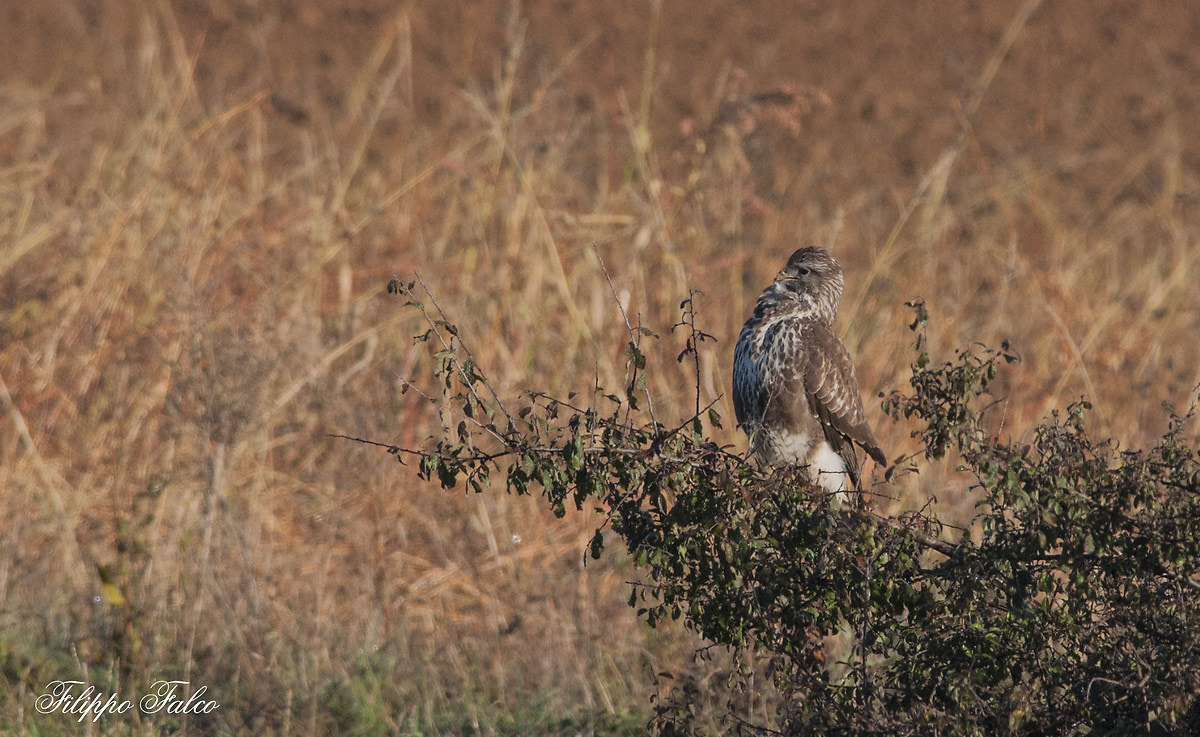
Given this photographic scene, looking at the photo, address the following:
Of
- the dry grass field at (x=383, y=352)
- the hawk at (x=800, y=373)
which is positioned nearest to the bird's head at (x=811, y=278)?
the hawk at (x=800, y=373)

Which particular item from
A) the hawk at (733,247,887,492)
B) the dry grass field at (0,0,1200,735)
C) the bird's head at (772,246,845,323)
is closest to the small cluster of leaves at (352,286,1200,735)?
the dry grass field at (0,0,1200,735)

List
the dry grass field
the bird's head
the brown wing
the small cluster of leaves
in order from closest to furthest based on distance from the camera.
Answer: the small cluster of leaves, the brown wing, the bird's head, the dry grass field

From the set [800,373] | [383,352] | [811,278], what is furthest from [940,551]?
[383,352]

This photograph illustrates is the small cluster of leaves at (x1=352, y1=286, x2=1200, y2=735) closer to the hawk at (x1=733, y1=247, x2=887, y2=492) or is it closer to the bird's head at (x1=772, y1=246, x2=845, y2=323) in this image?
the hawk at (x1=733, y1=247, x2=887, y2=492)

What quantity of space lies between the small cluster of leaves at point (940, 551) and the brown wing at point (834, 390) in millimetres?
1358

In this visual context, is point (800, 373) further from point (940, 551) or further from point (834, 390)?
point (940, 551)

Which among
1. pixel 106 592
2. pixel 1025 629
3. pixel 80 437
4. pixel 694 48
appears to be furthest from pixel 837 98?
pixel 1025 629

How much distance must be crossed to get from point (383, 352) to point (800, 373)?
9.52ft

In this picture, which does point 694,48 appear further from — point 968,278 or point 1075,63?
point 968,278

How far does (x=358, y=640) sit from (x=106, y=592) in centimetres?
98

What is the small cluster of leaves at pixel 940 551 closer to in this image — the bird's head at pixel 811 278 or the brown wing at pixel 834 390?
the brown wing at pixel 834 390

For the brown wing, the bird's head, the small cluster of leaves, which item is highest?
the bird's head

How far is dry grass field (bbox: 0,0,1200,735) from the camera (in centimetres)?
491

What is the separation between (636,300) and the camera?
6.83 m
